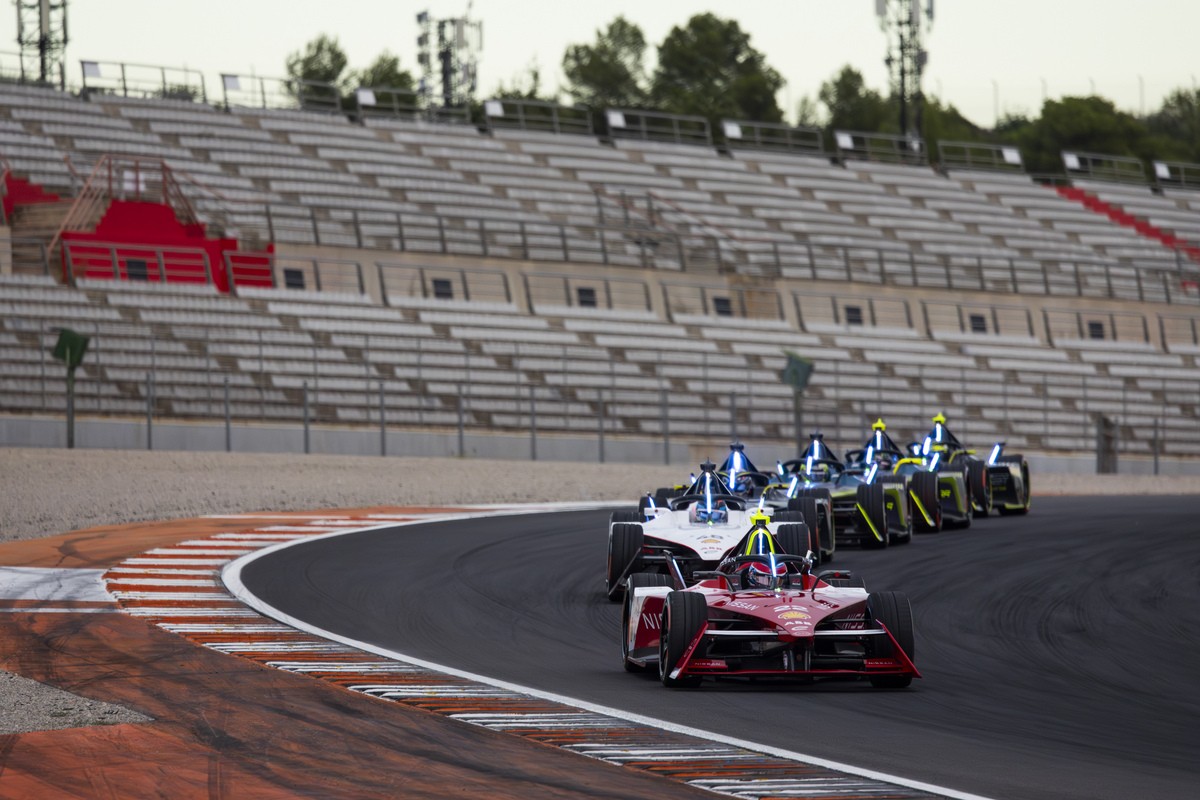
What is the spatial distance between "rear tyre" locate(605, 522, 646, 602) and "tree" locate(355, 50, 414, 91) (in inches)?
2656

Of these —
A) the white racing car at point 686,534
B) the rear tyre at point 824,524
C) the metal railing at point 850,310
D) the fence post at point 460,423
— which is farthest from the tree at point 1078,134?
the white racing car at point 686,534

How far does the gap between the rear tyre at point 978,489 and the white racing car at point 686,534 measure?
9377 mm

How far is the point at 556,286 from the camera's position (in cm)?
3941

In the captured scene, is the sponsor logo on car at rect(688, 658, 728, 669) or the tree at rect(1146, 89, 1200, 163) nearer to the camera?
the sponsor logo on car at rect(688, 658, 728, 669)

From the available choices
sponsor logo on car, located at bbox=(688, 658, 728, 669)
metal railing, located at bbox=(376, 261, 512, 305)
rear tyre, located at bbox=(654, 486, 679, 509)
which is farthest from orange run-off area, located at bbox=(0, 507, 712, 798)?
metal railing, located at bbox=(376, 261, 512, 305)

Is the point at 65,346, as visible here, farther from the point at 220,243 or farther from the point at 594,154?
the point at 594,154

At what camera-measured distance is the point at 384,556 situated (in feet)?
57.9

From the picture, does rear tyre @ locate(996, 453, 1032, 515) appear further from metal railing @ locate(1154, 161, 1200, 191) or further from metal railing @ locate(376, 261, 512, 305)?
metal railing @ locate(1154, 161, 1200, 191)

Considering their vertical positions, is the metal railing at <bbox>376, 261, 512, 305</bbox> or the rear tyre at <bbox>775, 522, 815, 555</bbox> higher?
the metal railing at <bbox>376, 261, 512, 305</bbox>

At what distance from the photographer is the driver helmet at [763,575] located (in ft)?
34.7

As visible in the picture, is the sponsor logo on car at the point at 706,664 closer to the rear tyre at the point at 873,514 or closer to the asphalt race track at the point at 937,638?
the asphalt race track at the point at 937,638

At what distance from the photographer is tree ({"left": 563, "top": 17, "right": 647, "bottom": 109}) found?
84375mm

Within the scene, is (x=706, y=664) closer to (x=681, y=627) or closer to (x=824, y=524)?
(x=681, y=627)

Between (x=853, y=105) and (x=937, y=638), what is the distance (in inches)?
3290
